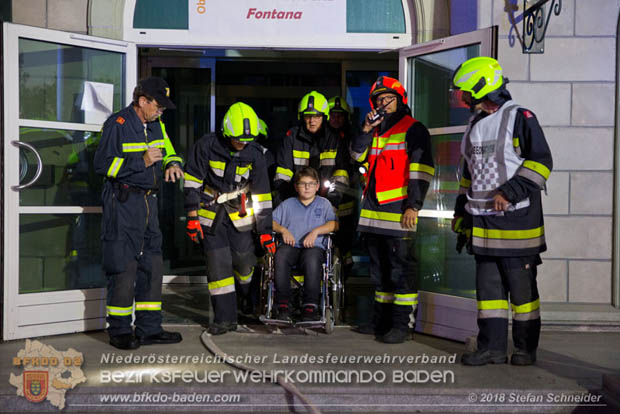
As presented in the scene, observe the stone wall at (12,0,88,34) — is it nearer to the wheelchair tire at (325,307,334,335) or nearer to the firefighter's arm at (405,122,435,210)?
the firefighter's arm at (405,122,435,210)

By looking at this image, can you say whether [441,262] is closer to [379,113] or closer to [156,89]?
[379,113]

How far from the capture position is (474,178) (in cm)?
422

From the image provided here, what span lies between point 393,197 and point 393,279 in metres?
0.61

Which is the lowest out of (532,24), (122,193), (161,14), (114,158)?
(122,193)

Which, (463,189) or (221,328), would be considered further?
(221,328)

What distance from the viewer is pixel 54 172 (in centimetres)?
501

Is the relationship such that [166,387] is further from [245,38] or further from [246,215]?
[245,38]

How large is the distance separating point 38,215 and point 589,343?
4241mm

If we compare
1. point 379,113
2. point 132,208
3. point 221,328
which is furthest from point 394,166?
point 132,208

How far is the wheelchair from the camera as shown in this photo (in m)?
4.95

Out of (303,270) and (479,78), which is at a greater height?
(479,78)

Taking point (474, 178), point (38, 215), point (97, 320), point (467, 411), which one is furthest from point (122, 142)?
point (467, 411)

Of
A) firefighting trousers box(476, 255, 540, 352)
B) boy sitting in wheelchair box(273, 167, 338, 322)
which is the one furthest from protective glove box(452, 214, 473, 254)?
boy sitting in wheelchair box(273, 167, 338, 322)

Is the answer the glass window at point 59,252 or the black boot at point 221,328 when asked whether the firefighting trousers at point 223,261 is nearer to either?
the black boot at point 221,328
